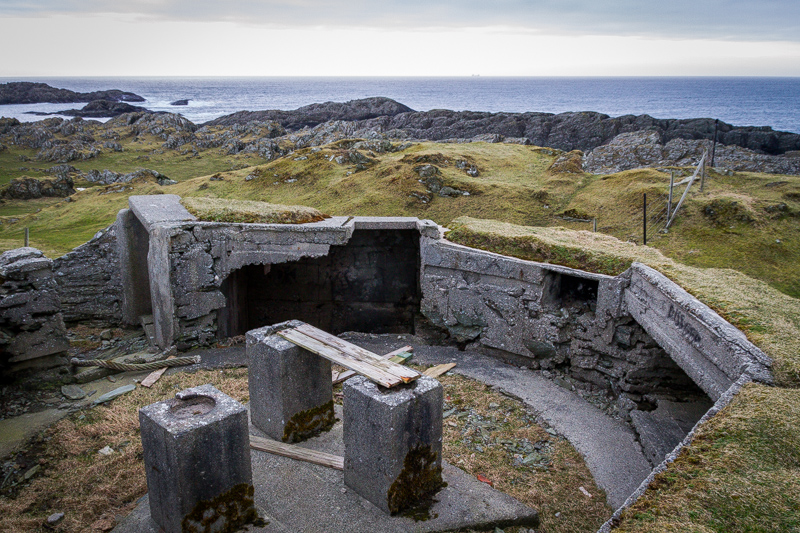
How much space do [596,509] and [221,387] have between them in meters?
5.90

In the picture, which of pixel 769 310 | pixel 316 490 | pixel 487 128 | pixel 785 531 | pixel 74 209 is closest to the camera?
pixel 785 531

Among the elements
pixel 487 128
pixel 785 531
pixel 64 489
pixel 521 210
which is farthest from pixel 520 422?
pixel 487 128

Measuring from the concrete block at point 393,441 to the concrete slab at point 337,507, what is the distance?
0.60 feet

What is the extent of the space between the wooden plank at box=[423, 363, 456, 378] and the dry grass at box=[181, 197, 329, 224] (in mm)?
3865

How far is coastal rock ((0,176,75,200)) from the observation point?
29141 mm

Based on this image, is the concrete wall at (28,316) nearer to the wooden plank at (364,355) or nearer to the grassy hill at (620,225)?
the wooden plank at (364,355)

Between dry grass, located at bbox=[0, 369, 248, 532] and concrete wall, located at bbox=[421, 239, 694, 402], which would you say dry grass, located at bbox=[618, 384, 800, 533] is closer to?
concrete wall, located at bbox=[421, 239, 694, 402]

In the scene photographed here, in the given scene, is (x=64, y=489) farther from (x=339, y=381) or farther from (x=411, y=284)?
(x=411, y=284)

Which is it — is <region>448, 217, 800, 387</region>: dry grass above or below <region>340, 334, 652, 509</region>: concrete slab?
above

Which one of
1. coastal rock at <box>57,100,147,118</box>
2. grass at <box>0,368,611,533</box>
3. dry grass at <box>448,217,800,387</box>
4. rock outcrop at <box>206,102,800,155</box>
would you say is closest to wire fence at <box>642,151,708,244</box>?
dry grass at <box>448,217,800,387</box>

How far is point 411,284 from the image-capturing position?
12.6 meters

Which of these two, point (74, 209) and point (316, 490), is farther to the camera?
point (74, 209)

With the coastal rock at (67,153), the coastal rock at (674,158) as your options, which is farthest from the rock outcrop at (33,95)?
the coastal rock at (674,158)

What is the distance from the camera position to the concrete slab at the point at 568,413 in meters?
6.99
